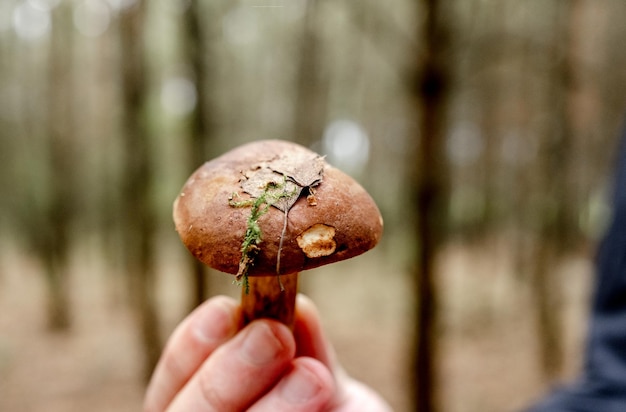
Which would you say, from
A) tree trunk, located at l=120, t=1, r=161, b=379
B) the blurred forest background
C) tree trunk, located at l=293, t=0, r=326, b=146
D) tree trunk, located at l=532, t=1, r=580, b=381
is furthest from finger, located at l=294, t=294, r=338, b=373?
tree trunk, located at l=293, t=0, r=326, b=146

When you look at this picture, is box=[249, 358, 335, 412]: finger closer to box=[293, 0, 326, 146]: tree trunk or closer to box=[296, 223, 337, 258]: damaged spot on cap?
box=[296, 223, 337, 258]: damaged spot on cap

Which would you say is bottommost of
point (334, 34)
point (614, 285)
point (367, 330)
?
point (367, 330)

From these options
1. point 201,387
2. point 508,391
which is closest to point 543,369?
point 508,391

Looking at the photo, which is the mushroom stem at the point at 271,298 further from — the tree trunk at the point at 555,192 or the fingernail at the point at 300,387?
the tree trunk at the point at 555,192

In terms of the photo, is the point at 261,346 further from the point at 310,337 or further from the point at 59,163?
the point at 59,163

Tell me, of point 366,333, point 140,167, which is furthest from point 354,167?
point 140,167

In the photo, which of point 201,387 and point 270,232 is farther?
point 201,387

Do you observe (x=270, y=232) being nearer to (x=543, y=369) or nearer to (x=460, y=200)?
(x=543, y=369)

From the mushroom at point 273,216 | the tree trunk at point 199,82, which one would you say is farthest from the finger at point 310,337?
the tree trunk at point 199,82
